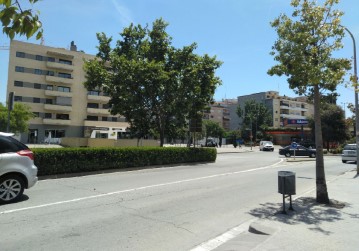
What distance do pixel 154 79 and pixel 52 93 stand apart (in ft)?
152

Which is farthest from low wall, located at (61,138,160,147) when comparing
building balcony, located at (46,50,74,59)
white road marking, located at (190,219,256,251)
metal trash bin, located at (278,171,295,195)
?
white road marking, located at (190,219,256,251)

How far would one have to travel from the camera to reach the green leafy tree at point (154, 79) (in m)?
23.3

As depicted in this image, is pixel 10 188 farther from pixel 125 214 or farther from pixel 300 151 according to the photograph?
pixel 300 151

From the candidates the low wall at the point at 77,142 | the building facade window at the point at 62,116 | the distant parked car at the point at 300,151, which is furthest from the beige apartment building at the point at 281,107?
the low wall at the point at 77,142

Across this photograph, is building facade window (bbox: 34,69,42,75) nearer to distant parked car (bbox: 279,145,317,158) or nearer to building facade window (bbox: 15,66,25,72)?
building facade window (bbox: 15,66,25,72)

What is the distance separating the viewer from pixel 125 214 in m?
7.61

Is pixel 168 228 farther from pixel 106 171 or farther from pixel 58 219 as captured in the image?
pixel 106 171

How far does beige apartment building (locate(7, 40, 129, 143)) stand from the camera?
60594mm

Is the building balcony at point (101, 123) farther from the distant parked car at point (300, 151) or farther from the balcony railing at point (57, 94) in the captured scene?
the distant parked car at point (300, 151)

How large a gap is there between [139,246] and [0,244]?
2.17 meters

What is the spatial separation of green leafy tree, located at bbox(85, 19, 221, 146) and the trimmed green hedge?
4.02 m

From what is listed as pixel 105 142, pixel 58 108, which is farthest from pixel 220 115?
pixel 105 142

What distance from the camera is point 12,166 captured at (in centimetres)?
841

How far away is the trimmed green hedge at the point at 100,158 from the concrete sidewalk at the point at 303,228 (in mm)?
8927
